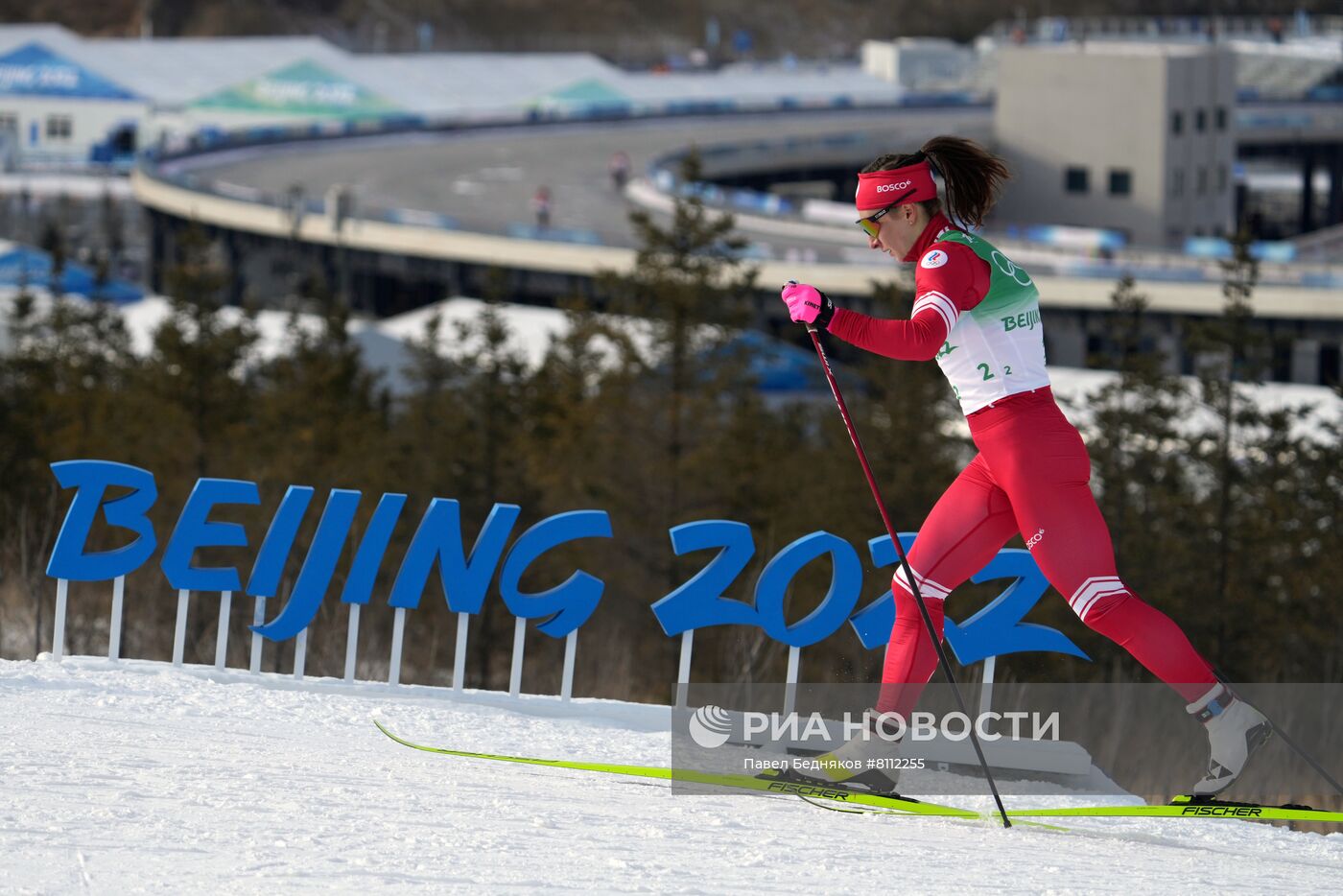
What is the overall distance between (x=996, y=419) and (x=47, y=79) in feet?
299

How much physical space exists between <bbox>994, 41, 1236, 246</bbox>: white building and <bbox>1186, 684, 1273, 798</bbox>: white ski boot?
64.9 m

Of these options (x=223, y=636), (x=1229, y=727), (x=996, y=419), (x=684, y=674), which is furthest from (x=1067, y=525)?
(x=223, y=636)

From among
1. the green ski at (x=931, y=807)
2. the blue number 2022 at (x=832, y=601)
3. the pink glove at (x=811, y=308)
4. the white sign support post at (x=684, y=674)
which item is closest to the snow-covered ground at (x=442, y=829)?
the green ski at (x=931, y=807)

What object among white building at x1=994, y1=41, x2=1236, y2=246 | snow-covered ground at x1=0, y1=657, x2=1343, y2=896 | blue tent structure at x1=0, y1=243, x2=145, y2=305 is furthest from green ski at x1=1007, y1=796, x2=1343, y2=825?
white building at x1=994, y1=41, x2=1236, y2=246

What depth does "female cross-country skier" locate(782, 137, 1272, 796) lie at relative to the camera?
6508 mm

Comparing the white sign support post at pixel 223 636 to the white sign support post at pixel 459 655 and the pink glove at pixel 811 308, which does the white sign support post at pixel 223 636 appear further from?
the pink glove at pixel 811 308

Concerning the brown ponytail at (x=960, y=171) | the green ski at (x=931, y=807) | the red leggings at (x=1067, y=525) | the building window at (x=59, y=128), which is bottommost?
the green ski at (x=931, y=807)

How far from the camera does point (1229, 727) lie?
662cm

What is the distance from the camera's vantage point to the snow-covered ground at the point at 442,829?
5855 millimetres

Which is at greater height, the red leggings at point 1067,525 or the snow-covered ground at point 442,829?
the red leggings at point 1067,525

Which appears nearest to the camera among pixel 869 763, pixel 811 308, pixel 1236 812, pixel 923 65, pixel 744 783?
pixel 811 308

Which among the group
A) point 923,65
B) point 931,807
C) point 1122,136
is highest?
point 923,65

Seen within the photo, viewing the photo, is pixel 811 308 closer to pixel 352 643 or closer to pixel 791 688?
pixel 791 688

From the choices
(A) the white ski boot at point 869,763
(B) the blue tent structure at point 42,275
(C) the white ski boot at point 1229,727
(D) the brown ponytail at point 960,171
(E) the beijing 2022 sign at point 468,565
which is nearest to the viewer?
(C) the white ski boot at point 1229,727
